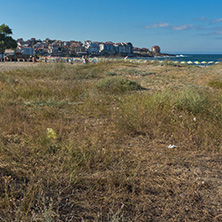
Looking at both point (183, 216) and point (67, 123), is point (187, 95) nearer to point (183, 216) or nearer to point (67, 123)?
point (67, 123)

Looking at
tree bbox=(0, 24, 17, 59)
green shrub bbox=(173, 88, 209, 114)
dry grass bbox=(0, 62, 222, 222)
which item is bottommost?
dry grass bbox=(0, 62, 222, 222)

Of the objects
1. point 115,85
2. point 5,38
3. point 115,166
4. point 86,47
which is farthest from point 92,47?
point 115,166

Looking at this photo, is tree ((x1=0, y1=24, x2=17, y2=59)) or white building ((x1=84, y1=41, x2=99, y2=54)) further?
white building ((x1=84, y1=41, x2=99, y2=54))

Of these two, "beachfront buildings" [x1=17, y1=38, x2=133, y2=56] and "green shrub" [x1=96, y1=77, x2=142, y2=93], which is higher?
"beachfront buildings" [x1=17, y1=38, x2=133, y2=56]

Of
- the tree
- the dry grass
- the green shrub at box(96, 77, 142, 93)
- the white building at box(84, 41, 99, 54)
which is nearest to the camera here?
the dry grass

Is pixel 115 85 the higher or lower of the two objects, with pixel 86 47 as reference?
lower

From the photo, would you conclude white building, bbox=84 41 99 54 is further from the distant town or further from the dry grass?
the dry grass

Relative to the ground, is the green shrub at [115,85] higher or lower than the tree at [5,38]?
lower

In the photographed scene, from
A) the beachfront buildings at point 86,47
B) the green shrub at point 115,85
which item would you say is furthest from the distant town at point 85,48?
the green shrub at point 115,85

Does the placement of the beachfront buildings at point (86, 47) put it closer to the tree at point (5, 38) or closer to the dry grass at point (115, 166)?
the tree at point (5, 38)

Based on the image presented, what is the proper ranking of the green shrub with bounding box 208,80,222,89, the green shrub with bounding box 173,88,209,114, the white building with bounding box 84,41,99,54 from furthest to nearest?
the white building with bounding box 84,41,99,54
the green shrub with bounding box 208,80,222,89
the green shrub with bounding box 173,88,209,114

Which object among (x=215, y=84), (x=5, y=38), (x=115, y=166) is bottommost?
(x=115, y=166)

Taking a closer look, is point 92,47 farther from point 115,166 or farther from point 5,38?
point 115,166

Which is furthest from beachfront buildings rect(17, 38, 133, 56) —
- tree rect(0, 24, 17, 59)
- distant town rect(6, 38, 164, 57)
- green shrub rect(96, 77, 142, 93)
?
green shrub rect(96, 77, 142, 93)
